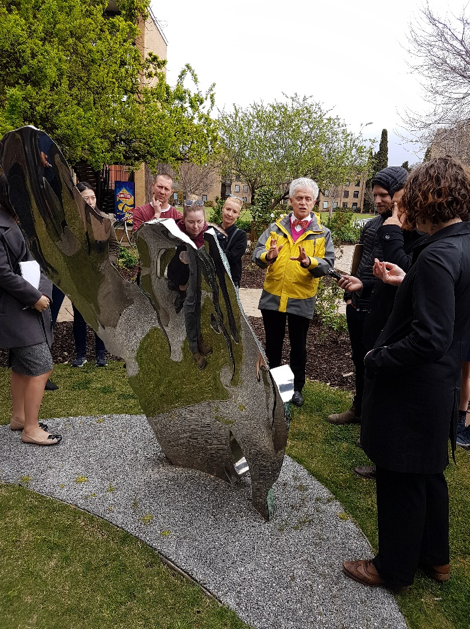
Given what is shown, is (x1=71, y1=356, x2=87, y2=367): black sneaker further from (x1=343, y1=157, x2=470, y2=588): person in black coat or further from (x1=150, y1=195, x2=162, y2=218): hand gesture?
(x1=343, y1=157, x2=470, y2=588): person in black coat

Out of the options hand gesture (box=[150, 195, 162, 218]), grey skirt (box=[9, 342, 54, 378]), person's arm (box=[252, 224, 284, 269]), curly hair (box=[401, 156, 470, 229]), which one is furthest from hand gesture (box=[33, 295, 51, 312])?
curly hair (box=[401, 156, 470, 229])

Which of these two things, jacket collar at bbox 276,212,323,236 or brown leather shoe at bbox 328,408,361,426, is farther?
brown leather shoe at bbox 328,408,361,426

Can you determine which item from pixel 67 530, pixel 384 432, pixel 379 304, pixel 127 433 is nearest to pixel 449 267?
pixel 384 432

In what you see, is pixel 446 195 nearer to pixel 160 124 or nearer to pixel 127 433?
pixel 127 433

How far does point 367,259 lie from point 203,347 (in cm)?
174

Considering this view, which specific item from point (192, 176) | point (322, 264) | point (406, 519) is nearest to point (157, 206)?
point (322, 264)

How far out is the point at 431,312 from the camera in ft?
6.06

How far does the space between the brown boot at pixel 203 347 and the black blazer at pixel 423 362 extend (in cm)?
92

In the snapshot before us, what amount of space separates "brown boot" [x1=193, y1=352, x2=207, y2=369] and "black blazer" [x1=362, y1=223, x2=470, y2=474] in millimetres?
973

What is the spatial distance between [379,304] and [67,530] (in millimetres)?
2492

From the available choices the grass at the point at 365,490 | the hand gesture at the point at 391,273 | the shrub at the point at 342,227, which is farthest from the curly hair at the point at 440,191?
the shrub at the point at 342,227

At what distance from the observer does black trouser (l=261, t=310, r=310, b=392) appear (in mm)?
4322

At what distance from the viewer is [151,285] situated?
2678 mm

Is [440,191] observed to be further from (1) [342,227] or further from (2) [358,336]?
(1) [342,227]
